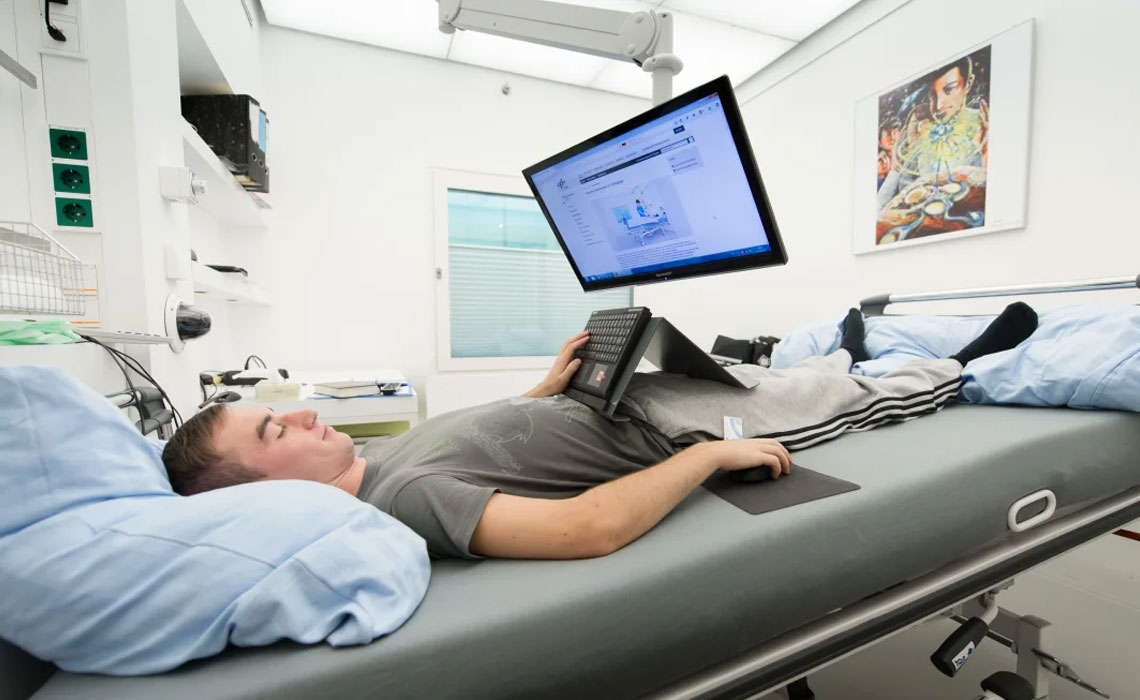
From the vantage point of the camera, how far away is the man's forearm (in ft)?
2.17

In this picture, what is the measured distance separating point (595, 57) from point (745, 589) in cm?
280

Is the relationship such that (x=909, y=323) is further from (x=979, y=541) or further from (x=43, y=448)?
(x=43, y=448)

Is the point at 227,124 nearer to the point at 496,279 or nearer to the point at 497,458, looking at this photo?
the point at 496,279

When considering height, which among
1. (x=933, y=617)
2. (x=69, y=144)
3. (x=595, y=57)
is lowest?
(x=933, y=617)

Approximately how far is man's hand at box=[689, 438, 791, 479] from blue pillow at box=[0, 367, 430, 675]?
1.60 ft

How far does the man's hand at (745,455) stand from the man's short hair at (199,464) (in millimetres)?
728

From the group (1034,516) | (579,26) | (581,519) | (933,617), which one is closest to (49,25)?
(579,26)

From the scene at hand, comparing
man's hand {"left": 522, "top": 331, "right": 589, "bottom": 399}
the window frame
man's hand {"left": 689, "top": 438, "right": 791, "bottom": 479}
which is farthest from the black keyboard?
the window frame

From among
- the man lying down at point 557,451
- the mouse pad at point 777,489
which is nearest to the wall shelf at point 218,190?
the man lying down at point 557,451

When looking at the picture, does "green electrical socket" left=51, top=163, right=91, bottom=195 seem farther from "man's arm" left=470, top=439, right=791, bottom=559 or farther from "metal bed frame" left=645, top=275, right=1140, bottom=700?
"metal bed frame" left=645, top=275, right=1140, bottom=700

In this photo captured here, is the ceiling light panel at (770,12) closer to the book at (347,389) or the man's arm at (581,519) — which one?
the book at (347,389)

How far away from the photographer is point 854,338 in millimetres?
1738

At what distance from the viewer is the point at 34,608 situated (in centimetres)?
45

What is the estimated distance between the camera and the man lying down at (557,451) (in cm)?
67
